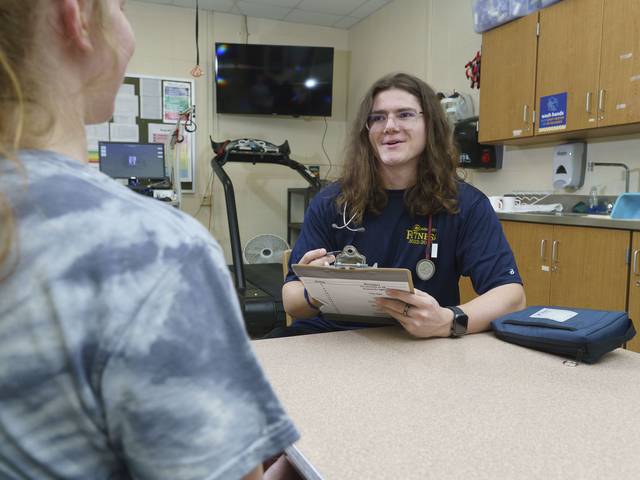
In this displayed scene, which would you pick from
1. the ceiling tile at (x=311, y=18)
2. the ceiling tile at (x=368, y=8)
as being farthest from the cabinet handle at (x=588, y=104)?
the ceiling tile at (x=311, y=18)

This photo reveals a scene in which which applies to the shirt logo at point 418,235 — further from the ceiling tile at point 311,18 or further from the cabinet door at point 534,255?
the ceiling tile at point 311,18

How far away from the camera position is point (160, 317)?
1.14 feet

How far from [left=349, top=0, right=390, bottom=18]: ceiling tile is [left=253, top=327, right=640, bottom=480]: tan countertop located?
445 centimetres

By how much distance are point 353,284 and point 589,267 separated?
1.84 m

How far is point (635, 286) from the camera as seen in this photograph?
7.52 ft

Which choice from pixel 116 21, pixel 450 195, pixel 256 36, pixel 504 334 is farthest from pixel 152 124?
pixel 116 21

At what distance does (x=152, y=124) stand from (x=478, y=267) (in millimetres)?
4241

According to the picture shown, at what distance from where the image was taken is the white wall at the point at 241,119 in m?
4.96

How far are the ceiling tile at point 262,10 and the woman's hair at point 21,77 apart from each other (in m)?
4.95

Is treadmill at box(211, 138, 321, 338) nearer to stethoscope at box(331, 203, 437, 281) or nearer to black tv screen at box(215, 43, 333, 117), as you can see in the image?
black tv screen at box(215, 43, 333, 117)

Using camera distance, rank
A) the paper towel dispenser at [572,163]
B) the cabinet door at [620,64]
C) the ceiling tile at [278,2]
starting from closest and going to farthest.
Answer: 1. the cabinet door at [620,64]
2. the paper towel dispenser at [572,163]
3. the ceiling tile at [278,2]

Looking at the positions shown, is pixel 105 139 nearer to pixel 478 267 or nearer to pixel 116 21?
pixel 478 267

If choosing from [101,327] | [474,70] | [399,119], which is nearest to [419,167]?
[399,119]

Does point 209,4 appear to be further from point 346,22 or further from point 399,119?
point 399,119
